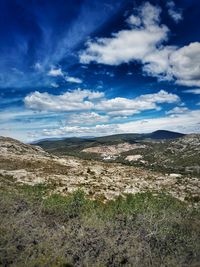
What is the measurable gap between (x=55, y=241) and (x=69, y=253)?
104 cm

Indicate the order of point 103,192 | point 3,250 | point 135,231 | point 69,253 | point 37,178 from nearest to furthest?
point 3,250, point 69,253, point 135,231, point 103,192, point 37,178

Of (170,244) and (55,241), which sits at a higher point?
(55,241)

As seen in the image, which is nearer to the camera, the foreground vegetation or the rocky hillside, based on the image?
the foreground vegetation

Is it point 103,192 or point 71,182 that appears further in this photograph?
point 71,182

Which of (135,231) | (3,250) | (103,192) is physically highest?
(3,250)

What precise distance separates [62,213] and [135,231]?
7.30m

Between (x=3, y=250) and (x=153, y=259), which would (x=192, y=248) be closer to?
(x=153, y=259)

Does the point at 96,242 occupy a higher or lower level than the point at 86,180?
higher

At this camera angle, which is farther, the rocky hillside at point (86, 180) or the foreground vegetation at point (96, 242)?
the rocky hillside at point (86, 180)

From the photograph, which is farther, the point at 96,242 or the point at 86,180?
the point at 86,180

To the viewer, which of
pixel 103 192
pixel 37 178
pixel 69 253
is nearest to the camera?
pixel 69 253

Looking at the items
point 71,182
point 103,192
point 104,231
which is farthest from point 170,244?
point 71,182

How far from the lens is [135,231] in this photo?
A: 676 inches

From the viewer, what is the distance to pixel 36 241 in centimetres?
1388
